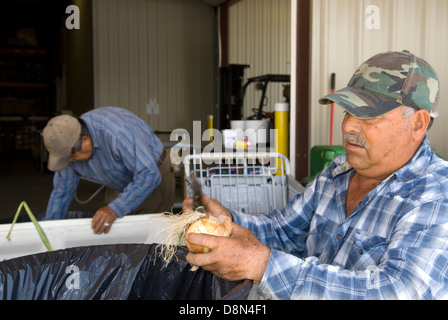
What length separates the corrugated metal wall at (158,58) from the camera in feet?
22.7

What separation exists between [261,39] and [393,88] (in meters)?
6.42

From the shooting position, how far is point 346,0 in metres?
3.28

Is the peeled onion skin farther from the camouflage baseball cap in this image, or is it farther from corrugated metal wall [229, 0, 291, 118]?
corrugated metal wall [229, 0, 291, 118]

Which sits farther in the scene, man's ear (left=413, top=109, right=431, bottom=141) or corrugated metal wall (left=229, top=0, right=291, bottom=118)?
corrugated metal wall (left=229, top=0, right=291, bottom=118)

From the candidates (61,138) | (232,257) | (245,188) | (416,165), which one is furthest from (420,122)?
(61,138)

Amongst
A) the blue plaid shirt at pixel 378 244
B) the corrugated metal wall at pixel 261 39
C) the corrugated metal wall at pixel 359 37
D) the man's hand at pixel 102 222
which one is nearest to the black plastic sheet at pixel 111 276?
the blue plaid shirt at pixel 378 244

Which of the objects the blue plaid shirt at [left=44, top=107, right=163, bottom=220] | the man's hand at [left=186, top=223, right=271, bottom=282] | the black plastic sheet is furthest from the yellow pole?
the man's hand at [left=186, top=223, right=271, bottom=282]

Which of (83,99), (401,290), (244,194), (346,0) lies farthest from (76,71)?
(401,290)

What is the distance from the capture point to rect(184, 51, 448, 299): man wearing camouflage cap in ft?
3.05

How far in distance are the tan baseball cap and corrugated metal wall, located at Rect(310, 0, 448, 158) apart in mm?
1832

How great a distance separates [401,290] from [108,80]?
668cm

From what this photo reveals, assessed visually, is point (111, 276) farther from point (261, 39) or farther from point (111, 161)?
point (261, 39)

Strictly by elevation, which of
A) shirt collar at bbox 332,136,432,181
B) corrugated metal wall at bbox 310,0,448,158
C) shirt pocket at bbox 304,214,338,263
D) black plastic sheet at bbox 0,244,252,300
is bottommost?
black plastic sheet at bbox 0,244,252,300
